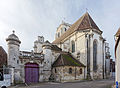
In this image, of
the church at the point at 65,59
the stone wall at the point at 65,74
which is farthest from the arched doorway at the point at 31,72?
the stone wall at the point at 65,74

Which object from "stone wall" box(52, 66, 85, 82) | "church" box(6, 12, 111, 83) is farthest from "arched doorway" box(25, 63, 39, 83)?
"stone wall" box(52, 66, 85, 82)

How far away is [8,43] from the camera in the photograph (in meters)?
14.7

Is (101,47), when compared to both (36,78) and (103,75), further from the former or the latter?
(36,78)

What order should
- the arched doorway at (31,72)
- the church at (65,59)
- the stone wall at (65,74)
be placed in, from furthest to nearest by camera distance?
the stone wall at (65,74) → the arched doorway at (31,72) → the church at (65,59)

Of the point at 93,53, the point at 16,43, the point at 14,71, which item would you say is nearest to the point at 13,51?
the point at 16,43

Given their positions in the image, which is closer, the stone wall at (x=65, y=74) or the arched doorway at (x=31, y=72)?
the arched doorway at (x=31, y=72)

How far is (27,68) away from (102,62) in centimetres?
1588

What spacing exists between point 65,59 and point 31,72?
6466 mm

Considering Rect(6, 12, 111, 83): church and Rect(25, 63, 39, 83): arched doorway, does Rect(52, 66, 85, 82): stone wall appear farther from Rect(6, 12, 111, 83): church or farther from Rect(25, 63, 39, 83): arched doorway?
Rect(25, 63, 39, 83): arched doorway

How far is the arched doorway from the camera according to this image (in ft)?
52.9

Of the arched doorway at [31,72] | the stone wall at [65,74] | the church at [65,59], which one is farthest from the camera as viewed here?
the stone wall at [65,74]

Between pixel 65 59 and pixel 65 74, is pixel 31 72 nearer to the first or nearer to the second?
pixel 65 74

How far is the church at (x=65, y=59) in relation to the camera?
50.2 feet

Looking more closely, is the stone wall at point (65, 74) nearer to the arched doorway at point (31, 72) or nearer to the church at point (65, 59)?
the church at point (65, 59)
